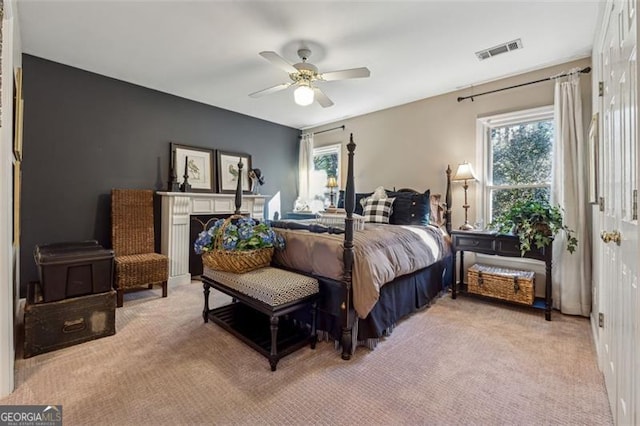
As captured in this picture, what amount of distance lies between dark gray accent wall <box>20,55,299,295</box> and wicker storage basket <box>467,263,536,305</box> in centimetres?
412

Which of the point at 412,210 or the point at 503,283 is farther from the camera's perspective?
the point at 412,210

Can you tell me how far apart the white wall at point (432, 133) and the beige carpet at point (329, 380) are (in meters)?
2.00

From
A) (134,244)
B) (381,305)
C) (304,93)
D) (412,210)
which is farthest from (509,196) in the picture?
(134,244)

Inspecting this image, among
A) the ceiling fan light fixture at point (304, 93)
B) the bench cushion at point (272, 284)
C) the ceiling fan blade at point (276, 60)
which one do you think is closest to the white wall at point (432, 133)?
the ceiling fan light fixture at point (304, 93)

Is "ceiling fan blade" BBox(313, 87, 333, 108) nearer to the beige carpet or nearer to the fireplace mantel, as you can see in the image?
the fireplace mantel

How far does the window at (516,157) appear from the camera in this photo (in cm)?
335

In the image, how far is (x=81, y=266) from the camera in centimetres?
234

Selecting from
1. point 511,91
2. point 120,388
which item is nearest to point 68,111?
point 120,388

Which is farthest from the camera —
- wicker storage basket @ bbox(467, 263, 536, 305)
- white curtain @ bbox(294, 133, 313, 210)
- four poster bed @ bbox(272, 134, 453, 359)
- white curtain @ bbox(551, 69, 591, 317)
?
white curtain @ bbox(294, 133, 313, 210)

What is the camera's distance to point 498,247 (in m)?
3.06

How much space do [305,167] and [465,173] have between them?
3.06 m

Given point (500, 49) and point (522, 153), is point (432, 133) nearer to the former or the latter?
point (522, 153)

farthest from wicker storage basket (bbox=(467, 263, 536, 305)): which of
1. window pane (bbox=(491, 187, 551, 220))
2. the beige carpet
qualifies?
window pane (bbox=(491, 187, 551, 220))

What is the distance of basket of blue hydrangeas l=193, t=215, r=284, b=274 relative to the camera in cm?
230
